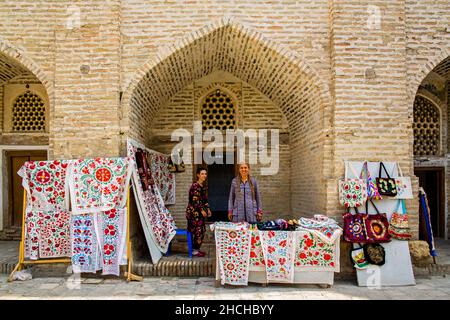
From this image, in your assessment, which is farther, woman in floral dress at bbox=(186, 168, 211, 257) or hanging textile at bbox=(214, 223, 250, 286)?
woman in floral dress at bbox=(186, 168, 211, 257)

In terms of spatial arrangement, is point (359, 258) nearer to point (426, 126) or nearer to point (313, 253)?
point (313, 253)

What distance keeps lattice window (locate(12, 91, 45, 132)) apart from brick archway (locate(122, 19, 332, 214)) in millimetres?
2410

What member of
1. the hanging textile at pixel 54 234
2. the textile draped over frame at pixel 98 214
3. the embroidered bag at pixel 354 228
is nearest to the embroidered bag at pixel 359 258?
the embroidered bag at pixel 354 228

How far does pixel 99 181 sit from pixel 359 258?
367cm

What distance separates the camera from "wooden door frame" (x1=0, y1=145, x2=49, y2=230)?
26.1 feet

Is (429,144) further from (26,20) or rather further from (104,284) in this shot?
(26,20)

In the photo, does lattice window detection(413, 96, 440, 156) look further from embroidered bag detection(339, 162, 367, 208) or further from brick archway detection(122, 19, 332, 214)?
embroidered bag detection(339, 162, 367, 208)

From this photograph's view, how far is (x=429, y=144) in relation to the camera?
8.05 meters

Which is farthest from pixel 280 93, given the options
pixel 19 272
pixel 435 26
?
pixel 19 272

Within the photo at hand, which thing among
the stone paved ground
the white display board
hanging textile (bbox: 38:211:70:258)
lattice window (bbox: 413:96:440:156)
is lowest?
the stone paved ground

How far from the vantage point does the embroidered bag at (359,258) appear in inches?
209

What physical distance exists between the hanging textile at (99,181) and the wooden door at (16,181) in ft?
10.6

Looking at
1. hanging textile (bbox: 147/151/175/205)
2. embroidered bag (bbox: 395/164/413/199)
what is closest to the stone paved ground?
embroidered bag (bbox: 395/164/413/199)
